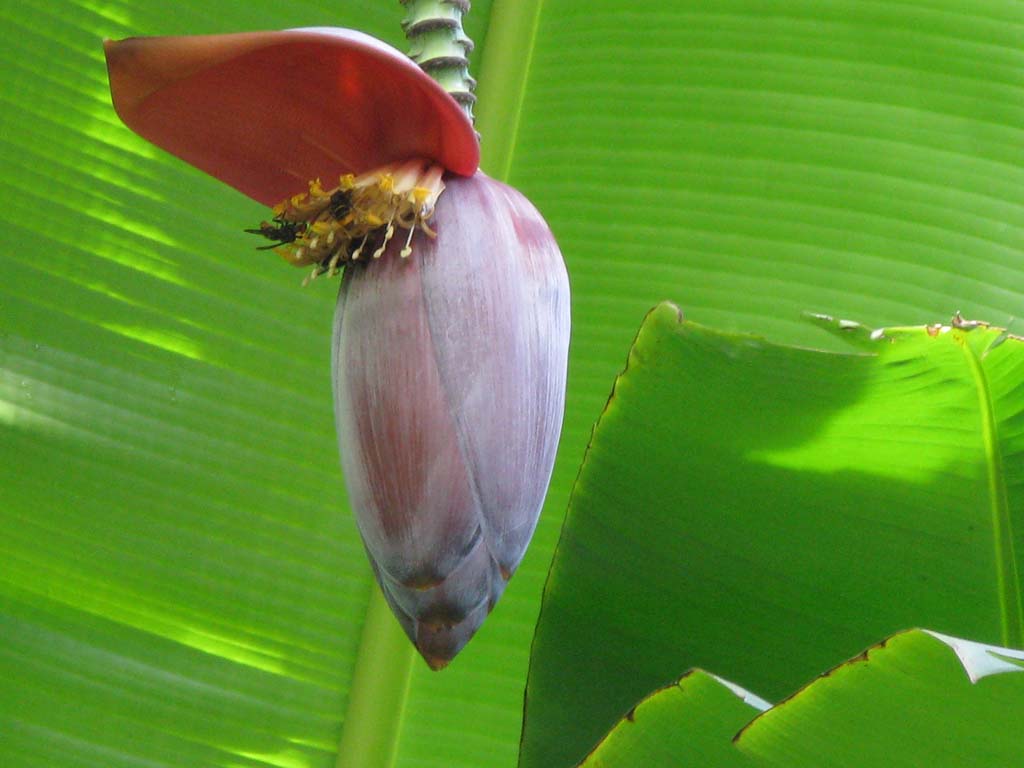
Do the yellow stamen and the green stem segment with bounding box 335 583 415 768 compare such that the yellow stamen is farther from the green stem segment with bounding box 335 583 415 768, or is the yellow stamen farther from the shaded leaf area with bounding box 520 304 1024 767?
the green stem segment with bounding box 335 583 415 768

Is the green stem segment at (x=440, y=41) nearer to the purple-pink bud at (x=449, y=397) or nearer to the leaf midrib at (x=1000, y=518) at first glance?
the purple-pink bud at (x=449, y=397)

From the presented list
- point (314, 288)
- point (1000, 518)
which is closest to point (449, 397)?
point (1000, 518)

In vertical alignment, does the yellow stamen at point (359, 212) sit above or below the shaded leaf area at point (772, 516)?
above

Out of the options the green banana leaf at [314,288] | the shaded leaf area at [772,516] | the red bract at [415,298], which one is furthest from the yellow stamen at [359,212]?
the green banana leaf at [314,288]

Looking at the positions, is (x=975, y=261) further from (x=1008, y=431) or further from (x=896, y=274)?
(x=1008, y=431)

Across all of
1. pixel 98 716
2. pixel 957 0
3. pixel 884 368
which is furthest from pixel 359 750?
pixel 957 0

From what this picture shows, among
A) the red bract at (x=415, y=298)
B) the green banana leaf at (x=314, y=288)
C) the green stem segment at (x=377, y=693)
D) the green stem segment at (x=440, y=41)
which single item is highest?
the green stem segment at (x=440, y=41)

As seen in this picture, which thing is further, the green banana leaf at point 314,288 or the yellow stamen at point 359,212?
the green banana leaf at point 314,288
